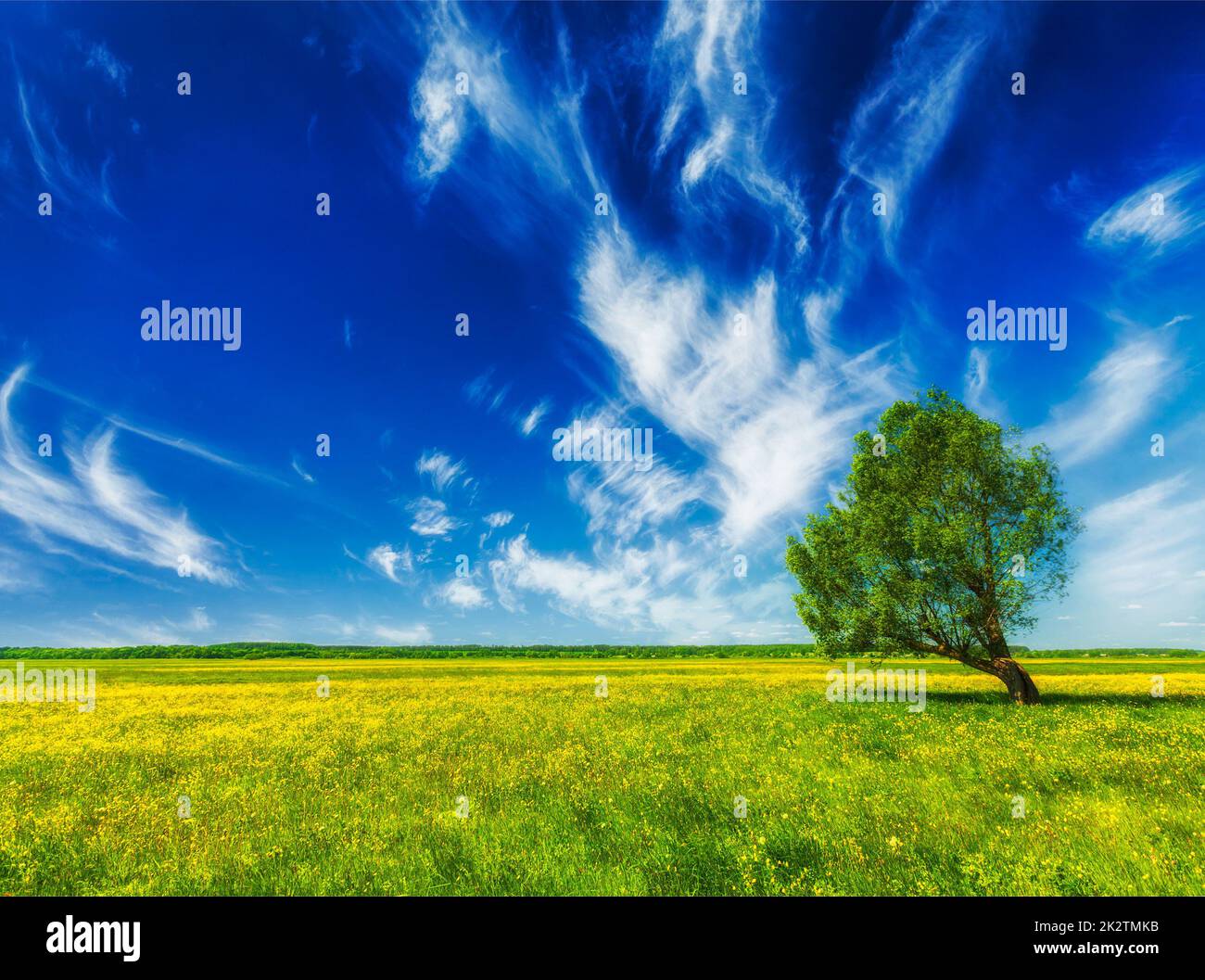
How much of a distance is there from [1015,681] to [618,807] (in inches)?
998

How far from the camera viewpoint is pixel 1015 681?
2755 cm

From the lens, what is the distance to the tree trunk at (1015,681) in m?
27.3

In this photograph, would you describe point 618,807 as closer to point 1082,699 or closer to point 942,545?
point 942,545

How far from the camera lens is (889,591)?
28328mm

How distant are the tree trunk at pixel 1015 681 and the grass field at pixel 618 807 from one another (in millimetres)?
5004

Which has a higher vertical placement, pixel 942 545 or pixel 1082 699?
pixel 942 545
